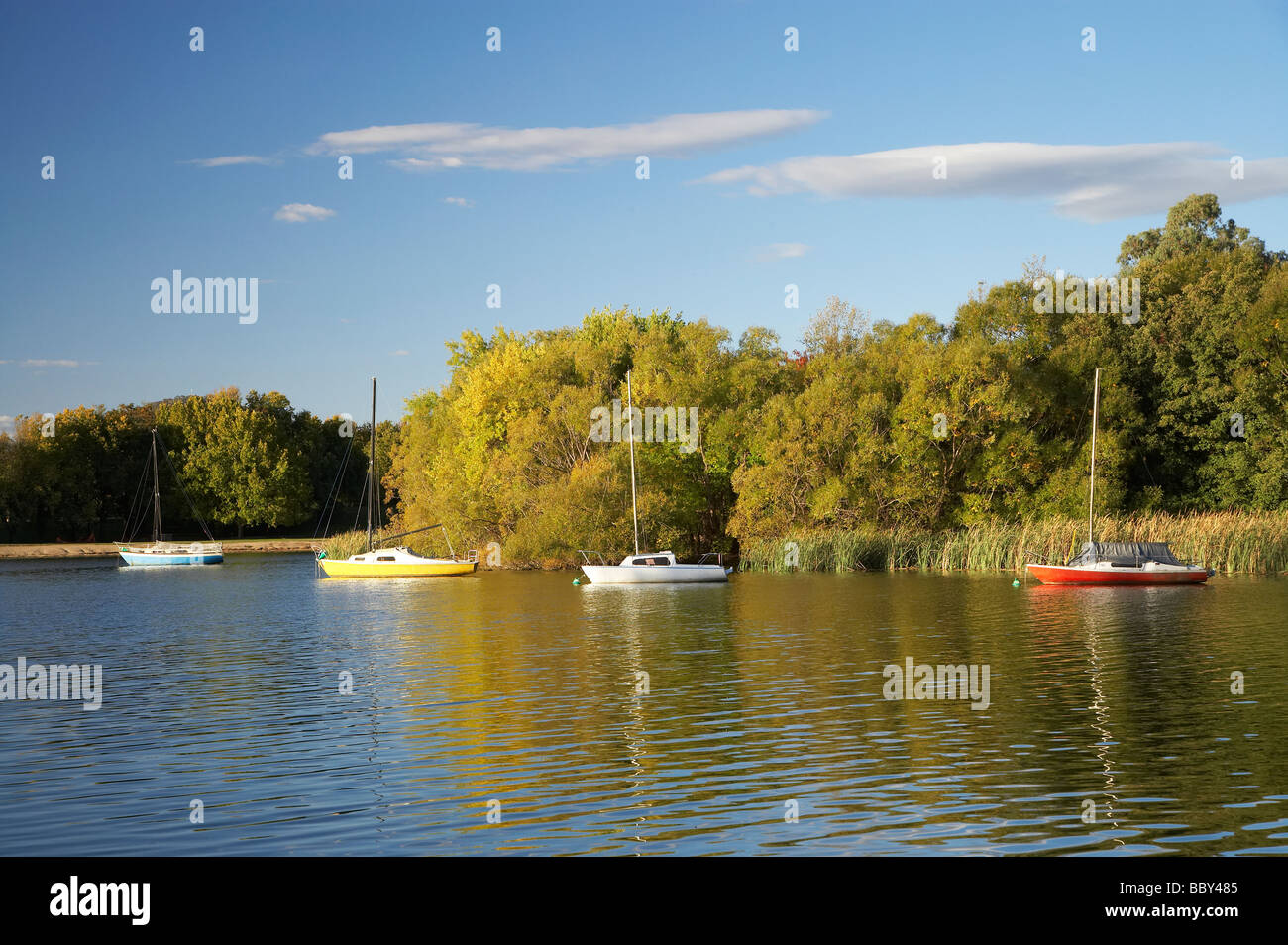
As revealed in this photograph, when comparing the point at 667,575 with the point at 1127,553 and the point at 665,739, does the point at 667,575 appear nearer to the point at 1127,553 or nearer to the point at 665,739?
the point at 1127,553

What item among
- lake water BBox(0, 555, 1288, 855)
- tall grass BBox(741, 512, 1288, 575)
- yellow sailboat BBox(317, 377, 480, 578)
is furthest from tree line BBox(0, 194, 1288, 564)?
lake water BBox(0, 555, 1288, 855)

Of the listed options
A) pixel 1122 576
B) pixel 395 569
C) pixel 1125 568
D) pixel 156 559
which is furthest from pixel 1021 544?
pixel 156 559

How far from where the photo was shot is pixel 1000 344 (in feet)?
249

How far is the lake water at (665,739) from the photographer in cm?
1395

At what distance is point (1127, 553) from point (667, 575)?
21.8 meters

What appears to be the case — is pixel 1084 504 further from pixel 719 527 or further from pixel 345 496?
pixel 345 496

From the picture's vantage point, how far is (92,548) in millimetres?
116750

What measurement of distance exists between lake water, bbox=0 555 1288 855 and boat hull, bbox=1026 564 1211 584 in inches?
399

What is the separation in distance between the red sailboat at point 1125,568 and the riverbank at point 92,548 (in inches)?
3511

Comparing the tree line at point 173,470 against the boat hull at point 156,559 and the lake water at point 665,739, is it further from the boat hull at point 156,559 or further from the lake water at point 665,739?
the lake water at point 665,739

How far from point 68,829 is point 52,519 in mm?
120465

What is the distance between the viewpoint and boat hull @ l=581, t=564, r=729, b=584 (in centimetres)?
5972
